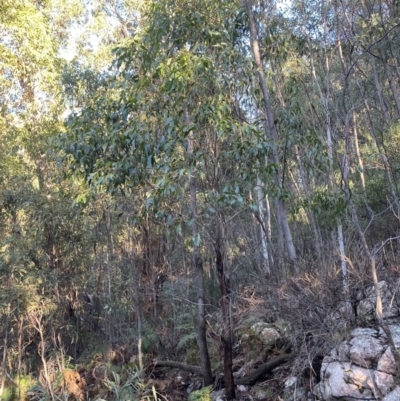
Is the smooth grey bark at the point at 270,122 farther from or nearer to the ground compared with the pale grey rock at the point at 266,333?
farther from the ground

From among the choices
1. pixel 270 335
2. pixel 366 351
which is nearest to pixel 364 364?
pixel 366 351

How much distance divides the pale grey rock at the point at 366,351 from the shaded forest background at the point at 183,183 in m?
0.26

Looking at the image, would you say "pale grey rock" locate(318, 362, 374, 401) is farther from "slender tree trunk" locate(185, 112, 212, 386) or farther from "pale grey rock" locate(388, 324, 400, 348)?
"slender tree trunk" locate(185, 112, 212, 386)

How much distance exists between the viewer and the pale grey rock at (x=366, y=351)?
4.70m

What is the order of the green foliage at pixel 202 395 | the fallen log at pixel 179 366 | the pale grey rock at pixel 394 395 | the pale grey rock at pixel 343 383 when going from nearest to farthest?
the pale grey rock at pixel 394 395 < the pale grey rock at pixel 343 383 < the green foliage at pixel 202 395 < the fallen log at pixel 179 366

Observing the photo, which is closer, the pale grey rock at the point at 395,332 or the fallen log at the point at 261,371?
the pale grey rock at the point at 395,332

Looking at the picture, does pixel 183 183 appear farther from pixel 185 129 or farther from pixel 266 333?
pixel 266 333

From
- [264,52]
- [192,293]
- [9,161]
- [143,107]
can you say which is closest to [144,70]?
[143,107]

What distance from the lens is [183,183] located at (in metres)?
6.21

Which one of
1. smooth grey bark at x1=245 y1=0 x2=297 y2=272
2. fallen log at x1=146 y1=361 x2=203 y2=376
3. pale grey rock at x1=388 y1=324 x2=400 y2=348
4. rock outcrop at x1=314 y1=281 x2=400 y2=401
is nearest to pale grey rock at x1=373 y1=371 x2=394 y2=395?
rock outcrop at x1=314 y1=281 x2=400 y2=401

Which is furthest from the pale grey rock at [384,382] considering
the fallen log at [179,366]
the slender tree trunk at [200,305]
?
the fallen log at [179,366]

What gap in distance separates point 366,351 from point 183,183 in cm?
301

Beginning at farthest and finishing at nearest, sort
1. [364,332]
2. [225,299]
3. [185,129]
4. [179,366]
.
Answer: [179,366] → [225,299] → [185,129] → [364,332]

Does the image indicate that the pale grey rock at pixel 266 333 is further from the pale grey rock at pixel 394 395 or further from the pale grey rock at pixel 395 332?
the pale grey rock at pixel 394 395
